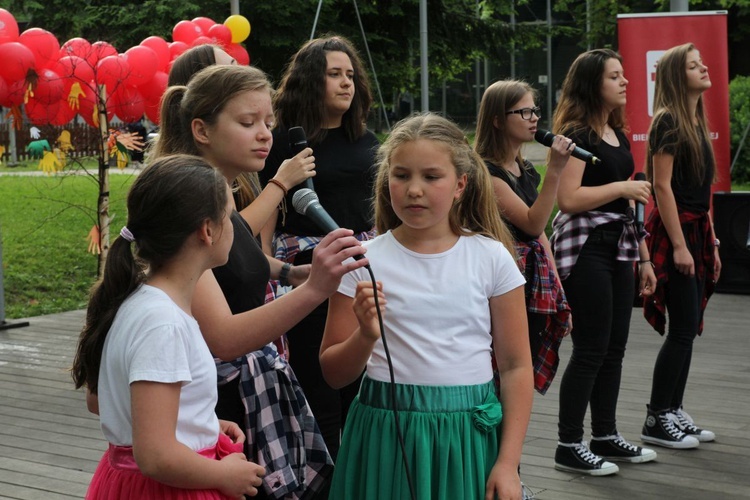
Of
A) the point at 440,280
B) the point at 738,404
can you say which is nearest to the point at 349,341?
the point at 440,280

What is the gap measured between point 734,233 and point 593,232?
5.65m

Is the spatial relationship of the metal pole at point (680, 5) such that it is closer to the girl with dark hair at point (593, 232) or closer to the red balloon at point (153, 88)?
the red balloon at point (153, 88)

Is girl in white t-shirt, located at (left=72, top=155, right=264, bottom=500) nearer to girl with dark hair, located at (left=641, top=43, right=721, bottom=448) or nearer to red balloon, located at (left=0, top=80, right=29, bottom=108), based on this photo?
girl with dark hair, located at (left=641, top=43, right=721, bottom=448)

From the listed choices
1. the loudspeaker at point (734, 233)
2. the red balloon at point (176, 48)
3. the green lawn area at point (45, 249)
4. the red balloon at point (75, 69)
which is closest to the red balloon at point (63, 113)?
the red balloon at point (75, 69)

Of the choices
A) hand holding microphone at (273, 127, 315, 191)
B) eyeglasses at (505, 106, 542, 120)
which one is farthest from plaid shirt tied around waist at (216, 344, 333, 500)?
eyeglasses at (505, 106, 542, 120)

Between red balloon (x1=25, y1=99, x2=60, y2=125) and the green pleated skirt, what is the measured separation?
6773mm

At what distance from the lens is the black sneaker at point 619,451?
495cm

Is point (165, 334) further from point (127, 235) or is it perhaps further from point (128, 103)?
point (128, 103)

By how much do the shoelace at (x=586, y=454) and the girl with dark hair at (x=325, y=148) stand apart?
1.39 meters

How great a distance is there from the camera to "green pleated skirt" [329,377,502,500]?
2535 mm

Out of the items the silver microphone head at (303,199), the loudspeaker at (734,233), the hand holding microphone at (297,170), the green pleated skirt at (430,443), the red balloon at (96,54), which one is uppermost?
the red balloon at (96,54)

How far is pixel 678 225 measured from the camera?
16.5 feet

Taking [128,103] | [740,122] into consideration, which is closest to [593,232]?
[128,103]

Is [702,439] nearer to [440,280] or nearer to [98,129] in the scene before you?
[440,280]
